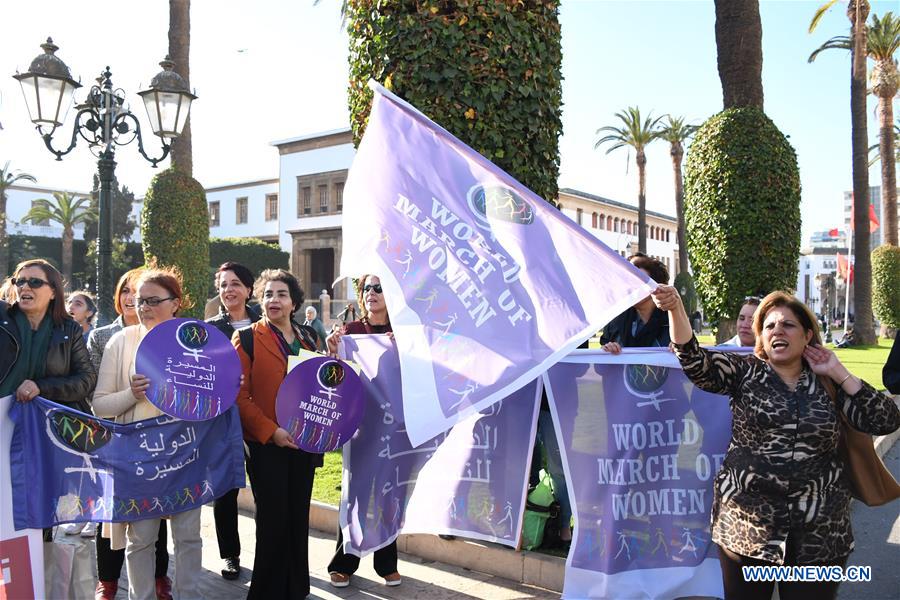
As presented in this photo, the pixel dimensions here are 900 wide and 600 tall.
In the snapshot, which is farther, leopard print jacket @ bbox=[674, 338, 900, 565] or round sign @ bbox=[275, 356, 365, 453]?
round sign @ bbox=[275, 356, 365, 453]

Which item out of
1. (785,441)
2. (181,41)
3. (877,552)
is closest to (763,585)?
(785,441)

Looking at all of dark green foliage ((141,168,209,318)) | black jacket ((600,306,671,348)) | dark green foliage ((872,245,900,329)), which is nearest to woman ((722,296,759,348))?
black jacket ((600,306,671,348))

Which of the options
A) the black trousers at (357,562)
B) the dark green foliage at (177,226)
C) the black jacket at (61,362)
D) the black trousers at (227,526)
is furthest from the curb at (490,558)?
the dark green foliage at (177,226)

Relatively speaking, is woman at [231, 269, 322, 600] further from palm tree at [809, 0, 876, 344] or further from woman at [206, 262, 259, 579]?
palm tree at [809, 0, 876, 344]

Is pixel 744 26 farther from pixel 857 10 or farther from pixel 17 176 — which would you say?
pixel 17 176

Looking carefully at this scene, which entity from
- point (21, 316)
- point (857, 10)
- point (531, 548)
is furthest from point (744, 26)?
point (857, 10)

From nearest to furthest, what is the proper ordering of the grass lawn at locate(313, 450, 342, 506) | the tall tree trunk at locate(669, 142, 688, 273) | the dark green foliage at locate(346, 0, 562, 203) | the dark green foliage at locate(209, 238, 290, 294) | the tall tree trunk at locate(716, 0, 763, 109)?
1. the dark green foliage at locate(346, 0, 562, 203)
2. the grass lawn at locate(313, 450, 342, 506)
3. the tall tree trunk at locate(716, 0, 763, 109)
4. the tall tree trunk at locate(669, 142, 688, 273)
5. the dark green foliage at locate(209, 238, 290, 294)

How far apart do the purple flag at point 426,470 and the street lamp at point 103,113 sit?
550cm

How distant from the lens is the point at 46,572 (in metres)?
3.71

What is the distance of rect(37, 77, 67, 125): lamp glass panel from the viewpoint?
27.7ft

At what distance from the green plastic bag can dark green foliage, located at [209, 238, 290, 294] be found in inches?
1610

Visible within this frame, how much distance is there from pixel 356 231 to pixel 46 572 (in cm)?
239

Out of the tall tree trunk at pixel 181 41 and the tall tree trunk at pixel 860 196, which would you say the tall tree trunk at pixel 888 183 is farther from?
the tall tree trunk at pixel 181 41

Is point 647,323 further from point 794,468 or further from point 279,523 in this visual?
point 279,523
